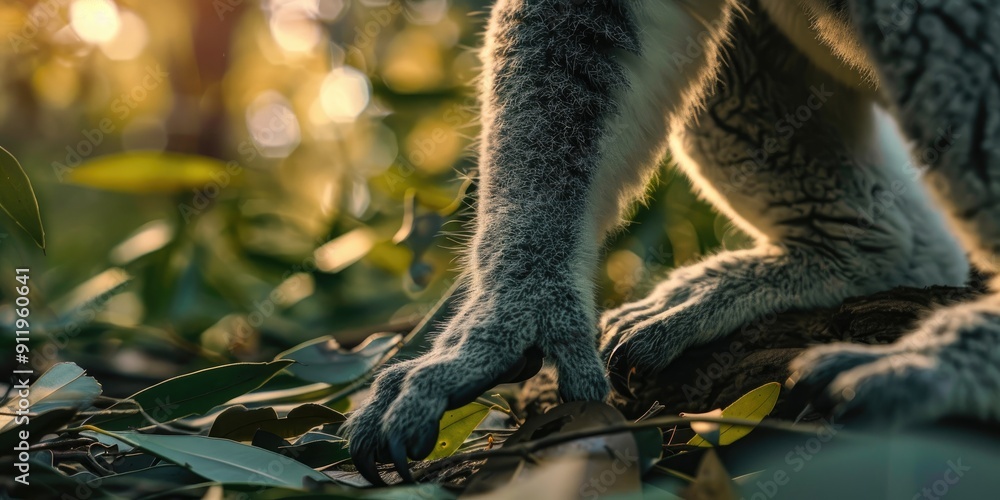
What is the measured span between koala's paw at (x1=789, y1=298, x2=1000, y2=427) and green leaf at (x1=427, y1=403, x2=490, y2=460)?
0.67 m

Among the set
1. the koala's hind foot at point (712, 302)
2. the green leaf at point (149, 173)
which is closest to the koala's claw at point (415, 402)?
the koala's hind foot at point (712, 302)

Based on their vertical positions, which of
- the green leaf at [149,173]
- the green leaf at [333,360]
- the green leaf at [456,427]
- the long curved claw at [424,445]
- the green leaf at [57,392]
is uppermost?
the green leaf at [149,173]

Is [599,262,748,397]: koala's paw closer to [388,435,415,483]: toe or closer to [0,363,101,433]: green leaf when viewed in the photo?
[388,435,415,483]: toe

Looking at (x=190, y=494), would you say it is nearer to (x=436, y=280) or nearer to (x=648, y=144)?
(x=648, y=144)

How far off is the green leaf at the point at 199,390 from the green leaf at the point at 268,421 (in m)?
0.13

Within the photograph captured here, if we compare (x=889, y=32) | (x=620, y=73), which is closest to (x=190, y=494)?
(x=620, y=73)

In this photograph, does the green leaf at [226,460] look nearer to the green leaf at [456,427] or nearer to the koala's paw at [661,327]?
the green leaf at [456,427]

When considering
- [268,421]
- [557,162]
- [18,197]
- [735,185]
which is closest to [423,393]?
[268,421]

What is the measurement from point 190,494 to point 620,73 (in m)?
1.22

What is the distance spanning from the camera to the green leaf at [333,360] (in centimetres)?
216

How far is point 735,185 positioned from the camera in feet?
7.94

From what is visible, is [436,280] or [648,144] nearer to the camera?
[648,144]

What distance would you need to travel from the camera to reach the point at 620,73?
6.12ft

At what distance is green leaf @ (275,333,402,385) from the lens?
2162mm
